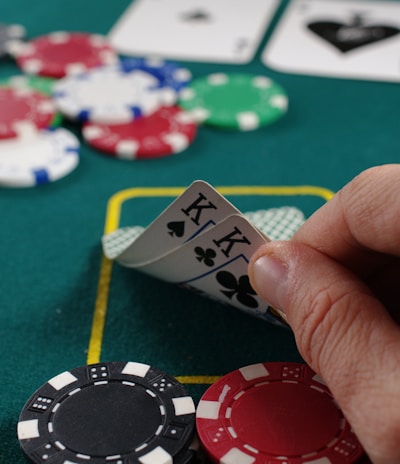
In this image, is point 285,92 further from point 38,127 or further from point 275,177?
point 38,127

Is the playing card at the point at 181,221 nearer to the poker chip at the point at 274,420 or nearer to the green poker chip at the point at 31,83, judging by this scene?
the poker chip at the point at 274,420

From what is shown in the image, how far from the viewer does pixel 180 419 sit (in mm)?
1211

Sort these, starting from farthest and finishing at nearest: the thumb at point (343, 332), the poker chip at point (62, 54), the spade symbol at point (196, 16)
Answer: the spade symbol at point (196, 16)
the poker chip at point (62, 54)
the thumb at point (343, 332)

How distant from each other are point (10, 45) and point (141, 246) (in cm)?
153

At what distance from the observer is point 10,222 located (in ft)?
6.33

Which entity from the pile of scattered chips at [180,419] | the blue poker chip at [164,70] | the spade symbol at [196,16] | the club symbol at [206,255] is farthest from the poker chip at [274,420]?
the spade symbol at [196,16]

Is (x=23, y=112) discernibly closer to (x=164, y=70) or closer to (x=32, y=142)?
(x=32, y=142)

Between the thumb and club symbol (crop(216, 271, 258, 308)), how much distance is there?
175 millimetres

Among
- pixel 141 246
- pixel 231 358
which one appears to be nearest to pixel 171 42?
pixel 141 246

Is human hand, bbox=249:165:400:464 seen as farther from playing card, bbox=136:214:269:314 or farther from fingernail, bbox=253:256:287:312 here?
playing card, bbox=136:214:269:314

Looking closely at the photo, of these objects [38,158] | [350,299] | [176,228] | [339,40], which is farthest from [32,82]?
[350,299]

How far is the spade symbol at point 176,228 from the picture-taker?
1.46 metres

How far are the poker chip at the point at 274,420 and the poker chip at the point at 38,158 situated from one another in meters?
0.99

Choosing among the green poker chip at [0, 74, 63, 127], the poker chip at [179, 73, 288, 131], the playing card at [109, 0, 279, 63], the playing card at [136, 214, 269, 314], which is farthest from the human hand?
the playing card at [109, 0, 279, 63]
